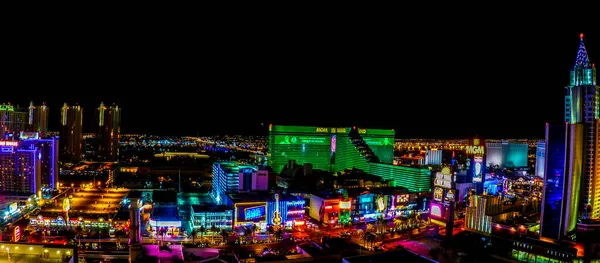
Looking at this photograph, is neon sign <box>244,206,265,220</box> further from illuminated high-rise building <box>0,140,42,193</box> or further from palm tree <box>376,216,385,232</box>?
illuminated high-rise building <box>0,140,42,193</box>

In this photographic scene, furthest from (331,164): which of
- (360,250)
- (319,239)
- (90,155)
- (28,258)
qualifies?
(90,155)

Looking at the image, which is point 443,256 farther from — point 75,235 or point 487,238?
point 75,235

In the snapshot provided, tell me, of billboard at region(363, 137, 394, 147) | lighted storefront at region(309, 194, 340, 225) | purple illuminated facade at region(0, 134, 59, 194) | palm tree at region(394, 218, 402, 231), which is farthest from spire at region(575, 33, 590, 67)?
purple illuminated facade at region(0, 134, 59, 194)

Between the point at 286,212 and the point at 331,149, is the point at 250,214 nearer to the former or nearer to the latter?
the point at 286,212

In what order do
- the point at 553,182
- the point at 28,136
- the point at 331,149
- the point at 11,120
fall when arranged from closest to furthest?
the point at 553,182 → the point at 28,136 → the point at 11,120 → the point at 331,149

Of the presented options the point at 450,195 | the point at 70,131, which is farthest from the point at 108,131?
the point at 450,195
